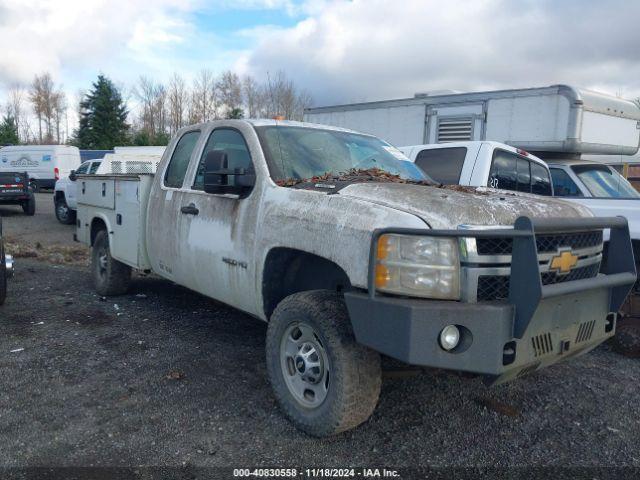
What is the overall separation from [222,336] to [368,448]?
2350 mm

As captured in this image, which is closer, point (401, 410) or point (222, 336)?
point (401, 410)

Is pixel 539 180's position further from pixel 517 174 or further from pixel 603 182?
pixel 603 182

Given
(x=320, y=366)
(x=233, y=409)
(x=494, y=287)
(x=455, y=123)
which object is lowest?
(x=233, y=409)

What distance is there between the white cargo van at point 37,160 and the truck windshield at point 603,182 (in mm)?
25020

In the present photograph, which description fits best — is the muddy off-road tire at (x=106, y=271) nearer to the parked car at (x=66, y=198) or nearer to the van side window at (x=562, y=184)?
the van side window at (x=562, y=184)

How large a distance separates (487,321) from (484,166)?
13.9 feet

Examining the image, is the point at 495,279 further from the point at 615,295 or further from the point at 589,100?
the point at 589,100

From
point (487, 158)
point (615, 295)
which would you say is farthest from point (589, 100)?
point (615, 295)

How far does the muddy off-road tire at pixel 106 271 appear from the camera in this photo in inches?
254

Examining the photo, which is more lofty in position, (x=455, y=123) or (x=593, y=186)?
(x=455, y=123)

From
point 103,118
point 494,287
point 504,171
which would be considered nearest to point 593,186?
point 504,171

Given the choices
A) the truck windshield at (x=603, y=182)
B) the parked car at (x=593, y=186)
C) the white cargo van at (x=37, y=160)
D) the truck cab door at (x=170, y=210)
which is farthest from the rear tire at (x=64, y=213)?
the white cargo van at (x=37, y=160)

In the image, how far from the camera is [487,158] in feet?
21.8

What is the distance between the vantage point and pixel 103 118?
4572 cm
